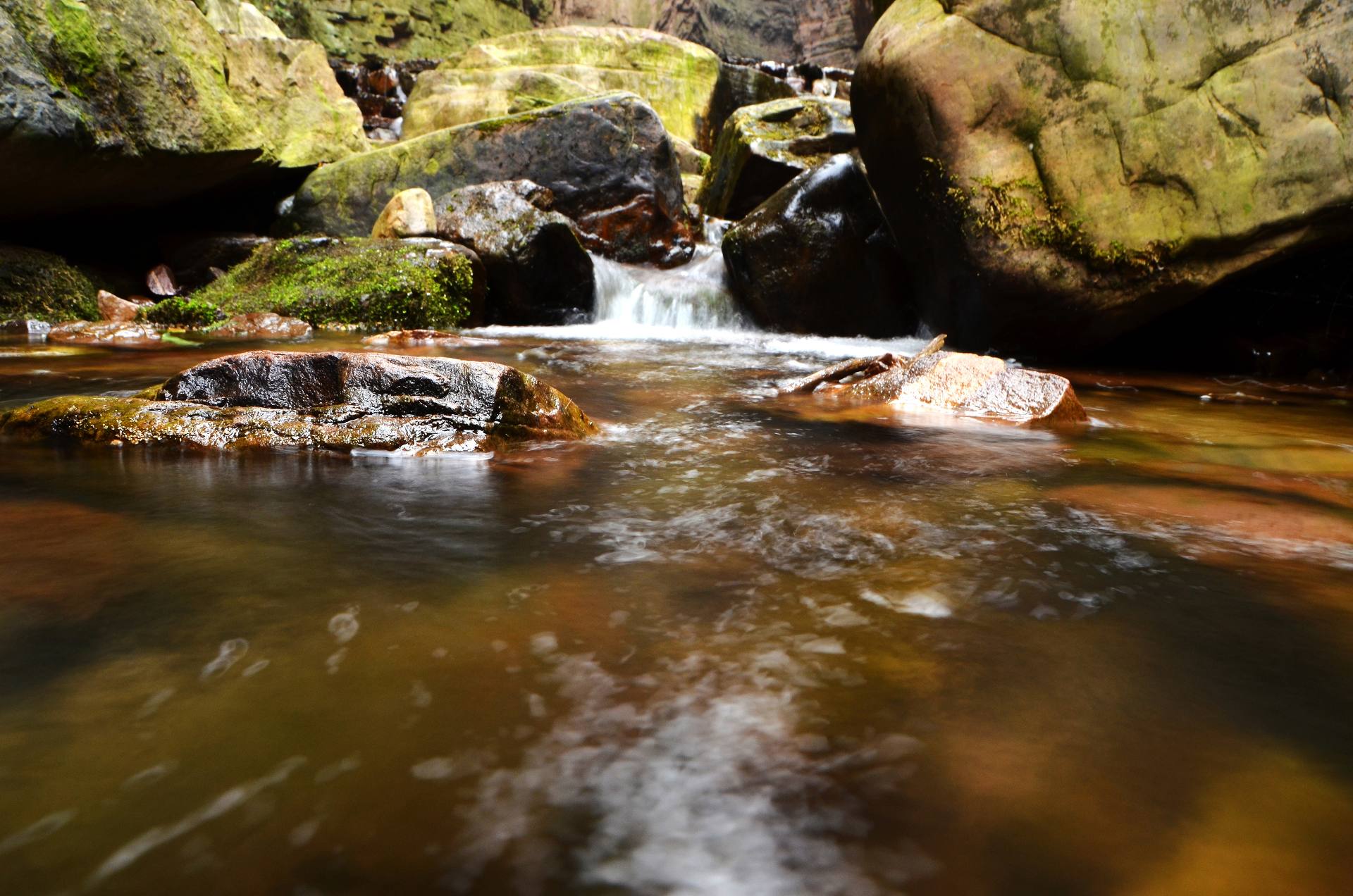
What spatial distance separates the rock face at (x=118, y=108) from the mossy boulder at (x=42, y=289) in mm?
486

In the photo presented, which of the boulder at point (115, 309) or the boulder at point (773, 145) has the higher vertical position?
the boulder at point (773, 145)

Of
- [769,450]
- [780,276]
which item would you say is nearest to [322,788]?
[769,450]

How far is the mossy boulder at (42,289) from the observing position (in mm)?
8875

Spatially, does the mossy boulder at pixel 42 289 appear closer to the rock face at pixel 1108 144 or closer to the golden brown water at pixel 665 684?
the golden brown water at pixel 665 684


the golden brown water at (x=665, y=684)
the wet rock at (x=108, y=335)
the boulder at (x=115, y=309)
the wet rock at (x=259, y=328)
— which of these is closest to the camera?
the golden brown water at (x=665, y=684)

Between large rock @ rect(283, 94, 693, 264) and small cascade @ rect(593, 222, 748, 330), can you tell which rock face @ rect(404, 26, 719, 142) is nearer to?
large rock @ rect(283, 94, 693, 264)

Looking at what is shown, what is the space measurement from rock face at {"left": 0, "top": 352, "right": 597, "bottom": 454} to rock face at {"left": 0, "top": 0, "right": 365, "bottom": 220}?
5.20 metres

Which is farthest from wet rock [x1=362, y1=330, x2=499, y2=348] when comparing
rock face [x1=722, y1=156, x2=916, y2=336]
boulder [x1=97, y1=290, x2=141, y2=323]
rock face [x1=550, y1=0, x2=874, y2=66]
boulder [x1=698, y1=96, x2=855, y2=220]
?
rock face [x1=550, y1=0, x2=874, y2=66]

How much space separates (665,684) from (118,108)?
9.37 m

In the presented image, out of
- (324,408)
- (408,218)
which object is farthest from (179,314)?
(324,408)

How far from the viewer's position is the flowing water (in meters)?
1.15

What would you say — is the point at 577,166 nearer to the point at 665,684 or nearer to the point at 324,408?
the point at 324,408

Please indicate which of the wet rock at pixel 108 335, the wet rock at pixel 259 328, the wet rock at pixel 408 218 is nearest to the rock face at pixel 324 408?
the wet rock at pixel 108 335

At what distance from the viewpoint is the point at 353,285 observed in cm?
927
